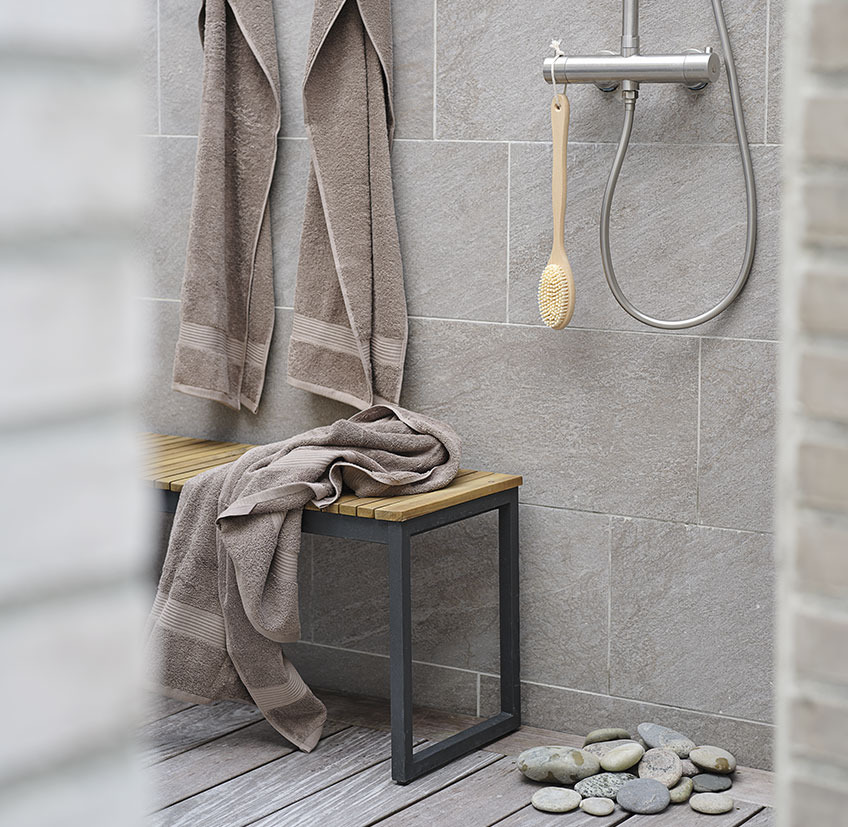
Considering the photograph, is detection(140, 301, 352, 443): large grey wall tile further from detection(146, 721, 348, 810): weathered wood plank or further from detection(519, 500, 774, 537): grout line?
detection(146, 721, 348, 810): weathered wood plank

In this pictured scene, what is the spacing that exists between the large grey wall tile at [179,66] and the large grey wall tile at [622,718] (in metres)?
1.49

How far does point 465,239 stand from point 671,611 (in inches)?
35.2

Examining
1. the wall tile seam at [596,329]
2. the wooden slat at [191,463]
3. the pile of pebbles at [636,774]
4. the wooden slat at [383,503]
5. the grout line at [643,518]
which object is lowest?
the pile of pebbles at [636,774]

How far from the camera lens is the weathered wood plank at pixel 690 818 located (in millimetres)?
2303

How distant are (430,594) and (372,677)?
28 centimetres

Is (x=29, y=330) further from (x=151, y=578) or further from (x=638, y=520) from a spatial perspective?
(x=151, y=578)

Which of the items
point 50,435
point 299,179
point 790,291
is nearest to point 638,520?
point 299,179

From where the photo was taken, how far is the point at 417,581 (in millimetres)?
2873

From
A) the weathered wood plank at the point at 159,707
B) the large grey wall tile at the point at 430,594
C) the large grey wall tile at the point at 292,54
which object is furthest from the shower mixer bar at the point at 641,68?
the weathered wood plank at the point at 159,707

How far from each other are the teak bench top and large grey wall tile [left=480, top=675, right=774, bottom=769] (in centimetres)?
49

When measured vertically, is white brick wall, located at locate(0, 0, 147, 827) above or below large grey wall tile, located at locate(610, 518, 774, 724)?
above

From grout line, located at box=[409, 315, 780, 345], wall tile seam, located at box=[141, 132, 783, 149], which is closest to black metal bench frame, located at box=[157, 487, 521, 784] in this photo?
grout line, located at box=[409, 315, 780, 345]

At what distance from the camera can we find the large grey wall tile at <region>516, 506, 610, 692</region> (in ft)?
8.70

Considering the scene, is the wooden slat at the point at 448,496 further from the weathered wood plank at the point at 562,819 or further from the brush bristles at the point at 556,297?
the weathered wood plank at the point at 562,819
